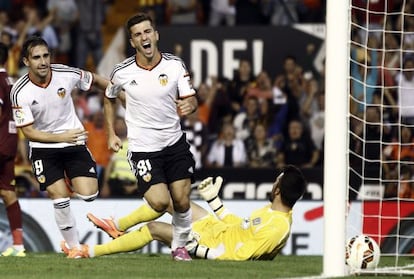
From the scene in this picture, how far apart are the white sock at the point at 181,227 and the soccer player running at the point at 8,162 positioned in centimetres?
235

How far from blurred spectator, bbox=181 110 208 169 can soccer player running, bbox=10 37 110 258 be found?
6.72 m

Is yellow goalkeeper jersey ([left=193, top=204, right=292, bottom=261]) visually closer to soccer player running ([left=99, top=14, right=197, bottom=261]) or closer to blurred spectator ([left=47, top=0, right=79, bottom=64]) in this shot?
soccer player running ([left=99, top=14, right=197, bottom=261])

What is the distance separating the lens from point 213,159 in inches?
774

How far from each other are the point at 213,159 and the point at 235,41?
87.0 inches

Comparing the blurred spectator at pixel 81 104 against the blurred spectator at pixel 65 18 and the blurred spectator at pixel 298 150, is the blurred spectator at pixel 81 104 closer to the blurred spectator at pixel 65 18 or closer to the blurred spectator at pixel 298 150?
the blurred spectator at pixel 65 18

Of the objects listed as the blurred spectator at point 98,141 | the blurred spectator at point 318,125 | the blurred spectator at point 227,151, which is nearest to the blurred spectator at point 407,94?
the blurred spectator at point 318,125

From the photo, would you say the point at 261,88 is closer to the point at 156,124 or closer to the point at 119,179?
the point at 119,179

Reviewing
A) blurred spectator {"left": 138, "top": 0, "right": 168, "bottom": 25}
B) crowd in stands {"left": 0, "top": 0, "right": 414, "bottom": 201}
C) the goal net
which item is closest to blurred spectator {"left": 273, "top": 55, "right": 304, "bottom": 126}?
crowd in stands {"left": 0, "top": 0, "right": 414, "bottom": 201}

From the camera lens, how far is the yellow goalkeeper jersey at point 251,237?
12750 millimetres

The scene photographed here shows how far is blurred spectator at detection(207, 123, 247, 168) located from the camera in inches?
772

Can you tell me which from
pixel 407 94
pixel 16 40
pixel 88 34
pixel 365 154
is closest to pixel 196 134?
pixel 407 94

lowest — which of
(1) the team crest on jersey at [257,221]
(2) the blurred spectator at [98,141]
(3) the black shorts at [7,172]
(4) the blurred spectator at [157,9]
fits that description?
(2) the blurred spectator at [98,141]

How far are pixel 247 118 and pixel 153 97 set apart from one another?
793 cm

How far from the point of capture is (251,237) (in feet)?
42.1
